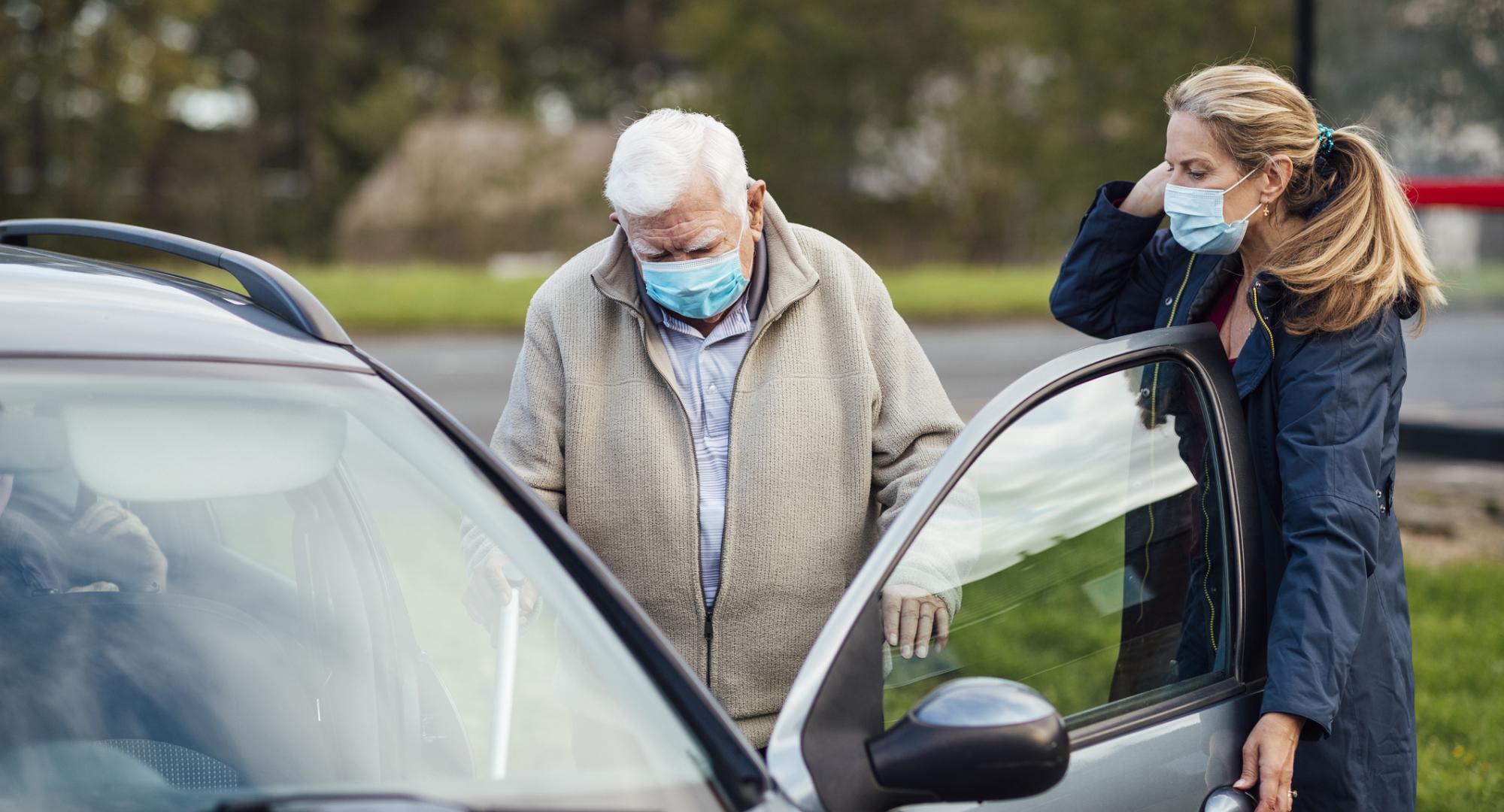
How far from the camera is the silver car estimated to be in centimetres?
169

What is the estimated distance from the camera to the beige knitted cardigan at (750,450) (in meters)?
2.45

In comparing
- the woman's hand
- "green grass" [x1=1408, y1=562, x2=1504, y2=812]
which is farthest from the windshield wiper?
"green grass" [x1=1408, y1=562, x2=1504, y2=812]

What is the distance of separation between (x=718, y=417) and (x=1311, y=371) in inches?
37.5

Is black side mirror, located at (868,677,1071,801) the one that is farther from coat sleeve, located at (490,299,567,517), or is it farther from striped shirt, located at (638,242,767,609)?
coat sleeve, located at (490,299,567,517)

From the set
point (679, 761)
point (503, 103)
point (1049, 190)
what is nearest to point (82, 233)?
point (679, 761)

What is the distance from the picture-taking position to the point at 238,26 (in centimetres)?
3409

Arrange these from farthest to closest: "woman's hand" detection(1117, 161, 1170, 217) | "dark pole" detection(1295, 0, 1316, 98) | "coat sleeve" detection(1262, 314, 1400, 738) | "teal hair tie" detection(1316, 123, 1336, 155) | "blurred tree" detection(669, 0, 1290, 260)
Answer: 1. "blurred tree" detection(669, 0, 1290, 260)
2. "dark pole" detection(1295, 0, 1316, 98)
3. "woman's hand" detection(1117, 161, 1170, 217)
4. "teal hair tie" detection(1316, 123, 1336, 155)
5. "coat sleeve" detection(1262, 314, 1400, 738)

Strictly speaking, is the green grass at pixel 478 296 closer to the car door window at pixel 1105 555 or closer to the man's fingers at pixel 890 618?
the car door window at pixel 1105 555

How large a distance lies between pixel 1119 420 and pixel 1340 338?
372 millimetres

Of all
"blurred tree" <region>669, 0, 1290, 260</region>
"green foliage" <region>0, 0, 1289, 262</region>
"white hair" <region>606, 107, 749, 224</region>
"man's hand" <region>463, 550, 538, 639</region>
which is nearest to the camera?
"man's hand" <region>463, 550, 538, 639</region>

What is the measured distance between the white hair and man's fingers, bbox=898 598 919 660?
2.81 feet

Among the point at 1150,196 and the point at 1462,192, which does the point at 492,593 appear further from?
the point at 1462,192

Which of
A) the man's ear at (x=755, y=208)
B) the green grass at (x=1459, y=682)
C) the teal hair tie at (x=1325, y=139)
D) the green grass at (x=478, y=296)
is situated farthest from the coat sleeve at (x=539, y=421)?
the green grass at (x=478, y=296)

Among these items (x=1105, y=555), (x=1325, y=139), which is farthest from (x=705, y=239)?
(x=1325, y=139)
